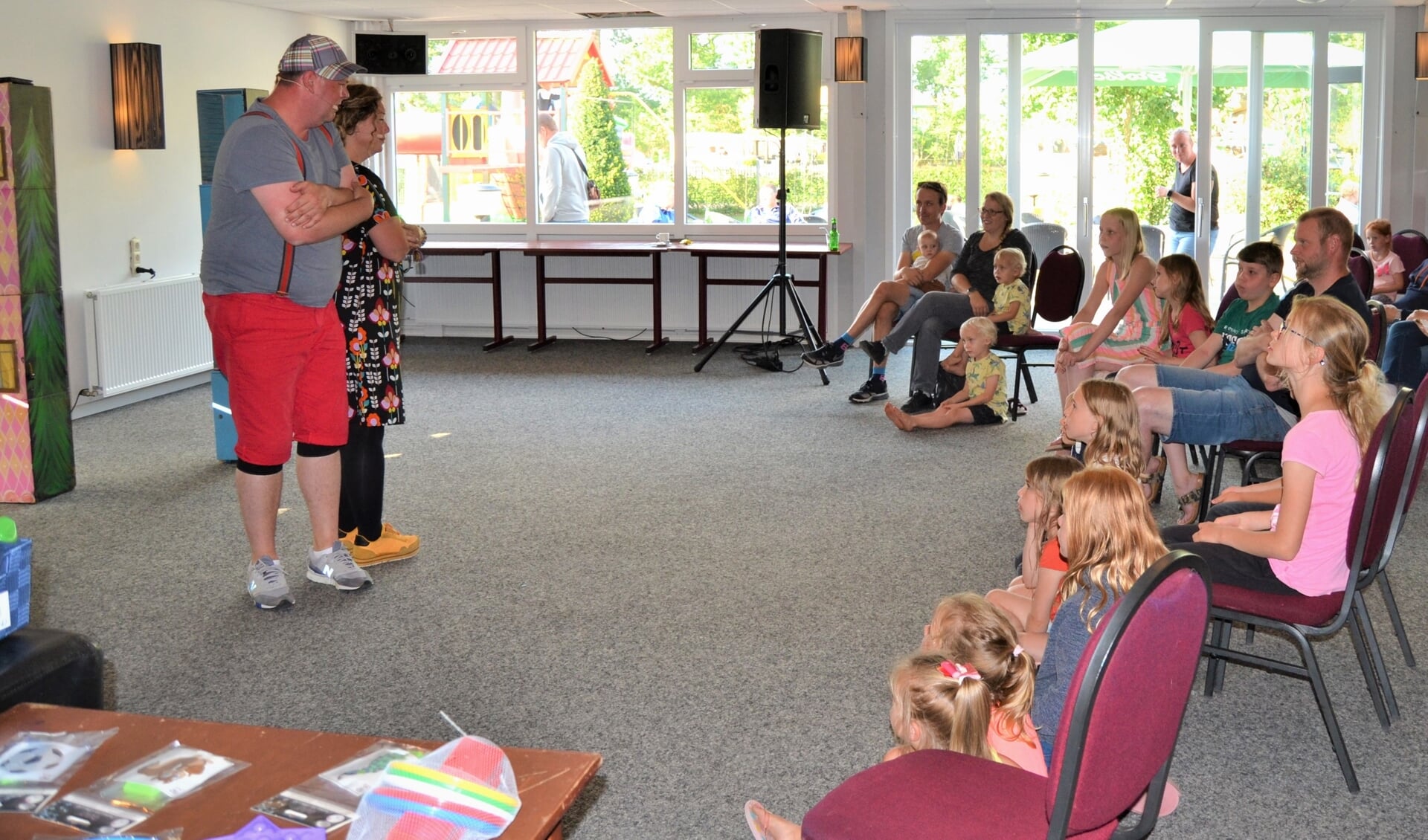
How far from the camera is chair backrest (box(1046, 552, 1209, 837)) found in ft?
5.25

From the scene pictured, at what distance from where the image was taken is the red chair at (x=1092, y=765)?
1611mm

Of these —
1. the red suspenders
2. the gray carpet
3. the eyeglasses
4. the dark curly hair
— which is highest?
the dark curly hair

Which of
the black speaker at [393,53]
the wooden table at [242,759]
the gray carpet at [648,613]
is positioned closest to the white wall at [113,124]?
the black speaker at [393,53]

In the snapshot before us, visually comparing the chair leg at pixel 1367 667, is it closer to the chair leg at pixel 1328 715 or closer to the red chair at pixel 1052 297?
the chair leg at pixel 1328 715

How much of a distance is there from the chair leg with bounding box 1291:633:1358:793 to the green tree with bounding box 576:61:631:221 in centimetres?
796

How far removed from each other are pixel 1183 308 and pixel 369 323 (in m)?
3.25

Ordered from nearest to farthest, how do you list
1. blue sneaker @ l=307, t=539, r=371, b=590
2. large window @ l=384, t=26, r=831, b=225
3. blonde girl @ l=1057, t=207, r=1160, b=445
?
blue sneaker @ l=307, t=539, r=371, b=590
blonde girl @ l=1057, t=207, r=1160, b=445
large window @ l=384, t=26, r=831, b=225

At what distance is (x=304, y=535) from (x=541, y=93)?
20.1 ft

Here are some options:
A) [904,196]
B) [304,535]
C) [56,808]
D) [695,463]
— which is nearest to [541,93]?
[904,196]

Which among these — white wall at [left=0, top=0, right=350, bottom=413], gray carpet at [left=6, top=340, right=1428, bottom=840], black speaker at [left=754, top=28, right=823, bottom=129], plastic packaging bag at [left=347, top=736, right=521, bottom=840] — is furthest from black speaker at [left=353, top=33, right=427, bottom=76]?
plastic packaging bag at [left=347, top=736, right=521, bottom=840]

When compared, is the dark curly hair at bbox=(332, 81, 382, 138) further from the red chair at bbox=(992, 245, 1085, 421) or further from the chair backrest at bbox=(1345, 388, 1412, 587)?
the red chair at bbox=(992, 245, 1085, 421)

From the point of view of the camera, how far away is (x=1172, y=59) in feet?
31.8

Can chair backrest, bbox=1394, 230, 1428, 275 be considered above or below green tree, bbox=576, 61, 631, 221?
below

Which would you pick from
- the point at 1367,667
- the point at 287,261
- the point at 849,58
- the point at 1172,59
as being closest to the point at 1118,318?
the point at 1367,667
